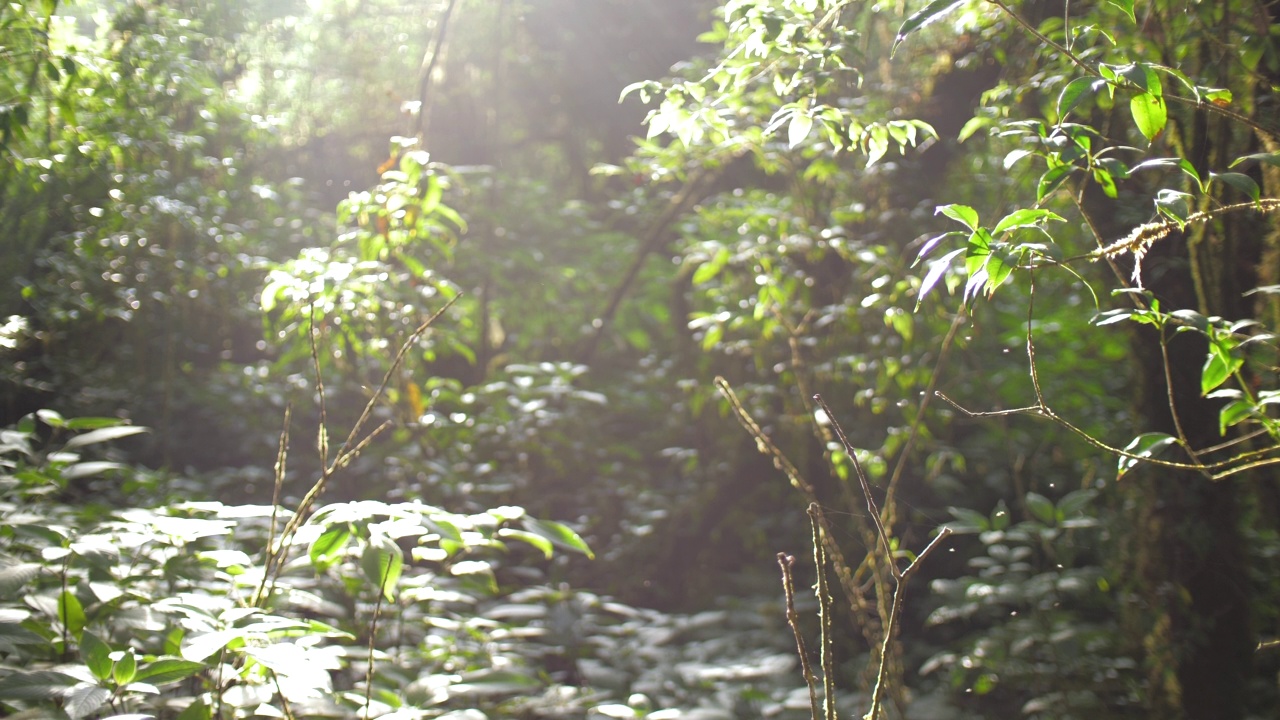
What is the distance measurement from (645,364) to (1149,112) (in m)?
3.15

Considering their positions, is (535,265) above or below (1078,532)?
above

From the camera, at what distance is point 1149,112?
102 centimetres

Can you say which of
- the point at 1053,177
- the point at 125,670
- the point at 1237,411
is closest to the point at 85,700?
the point at 125,670

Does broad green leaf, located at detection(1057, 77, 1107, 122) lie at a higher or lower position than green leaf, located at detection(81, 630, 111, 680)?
higher

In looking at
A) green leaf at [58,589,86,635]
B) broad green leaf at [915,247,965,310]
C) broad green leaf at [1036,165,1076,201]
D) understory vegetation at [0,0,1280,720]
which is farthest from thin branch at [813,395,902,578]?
green leaf at [58,589,86,635]

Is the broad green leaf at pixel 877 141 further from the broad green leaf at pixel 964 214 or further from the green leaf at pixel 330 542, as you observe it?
the green leaf at pixel 330 542

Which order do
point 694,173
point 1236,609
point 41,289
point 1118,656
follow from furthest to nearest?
point 694,173 → point 41,289 → point 1118,656 → point 1236,609

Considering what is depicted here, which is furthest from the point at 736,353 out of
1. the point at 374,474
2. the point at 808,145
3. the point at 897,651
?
the point at 897,651

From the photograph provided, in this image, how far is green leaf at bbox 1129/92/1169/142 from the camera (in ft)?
3.29

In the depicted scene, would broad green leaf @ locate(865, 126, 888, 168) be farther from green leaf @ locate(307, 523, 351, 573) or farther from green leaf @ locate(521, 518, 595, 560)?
green leaf @ locate(307, 523, 351, 573)

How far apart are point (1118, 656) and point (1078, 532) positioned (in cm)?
57

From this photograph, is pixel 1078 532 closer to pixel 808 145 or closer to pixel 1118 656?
pixel 1118 656

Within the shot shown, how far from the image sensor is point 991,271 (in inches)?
36.7

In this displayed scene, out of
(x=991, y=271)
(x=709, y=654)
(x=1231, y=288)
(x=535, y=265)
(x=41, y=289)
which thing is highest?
(x=535, y=265)
